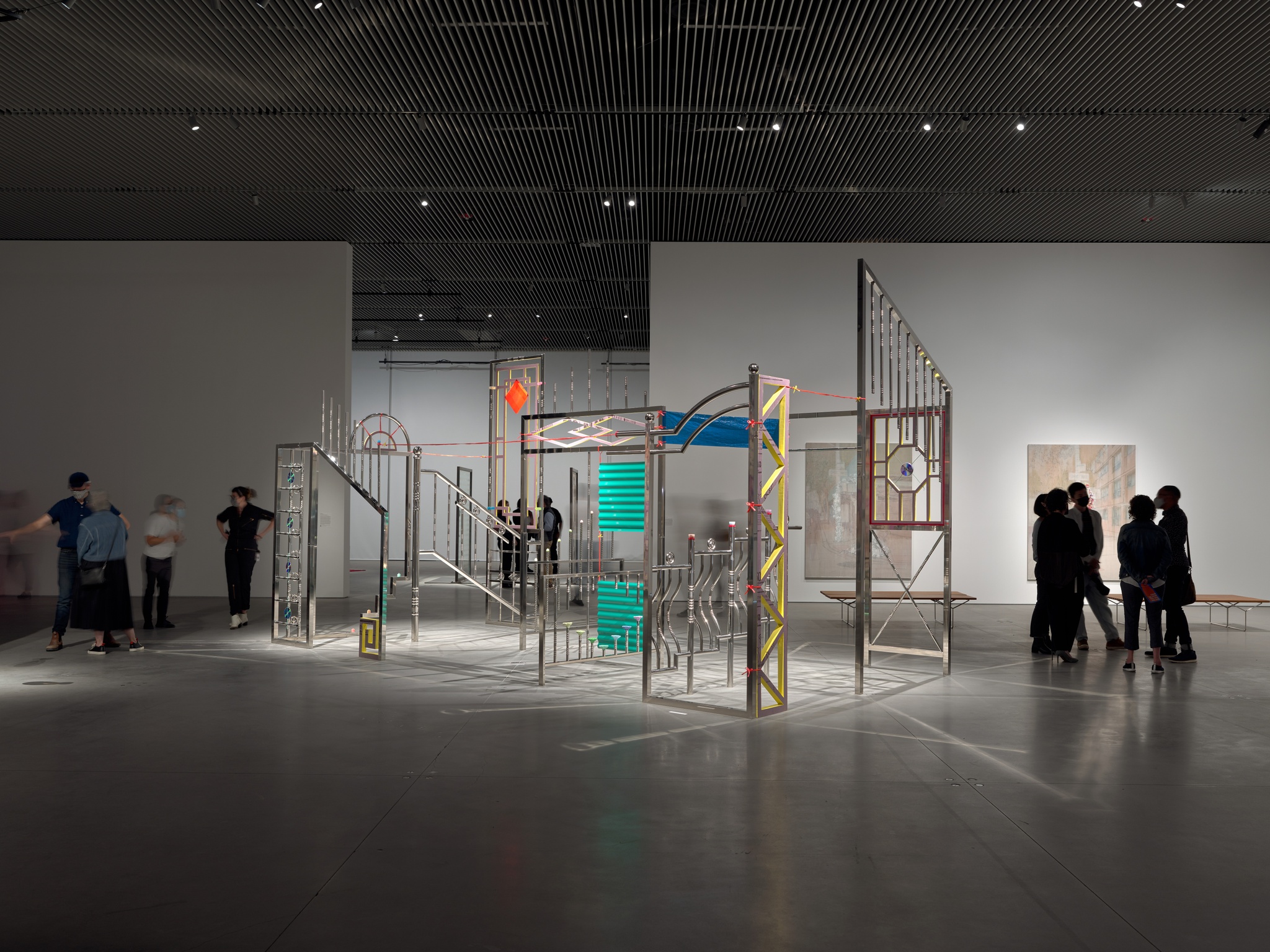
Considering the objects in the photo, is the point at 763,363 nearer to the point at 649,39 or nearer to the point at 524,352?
the point at 649,39

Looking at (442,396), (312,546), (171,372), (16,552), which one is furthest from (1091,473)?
(16,552)

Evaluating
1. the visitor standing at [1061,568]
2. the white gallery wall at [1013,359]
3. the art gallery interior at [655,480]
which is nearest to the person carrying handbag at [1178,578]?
the art gallery interior at [655,480]

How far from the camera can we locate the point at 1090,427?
520 inches

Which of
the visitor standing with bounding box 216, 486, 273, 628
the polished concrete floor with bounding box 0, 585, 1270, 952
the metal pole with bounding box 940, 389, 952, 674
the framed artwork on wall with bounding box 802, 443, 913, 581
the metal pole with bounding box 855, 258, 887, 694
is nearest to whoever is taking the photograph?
the polished concrete floor with bounding box 0, 585, 1270, 952

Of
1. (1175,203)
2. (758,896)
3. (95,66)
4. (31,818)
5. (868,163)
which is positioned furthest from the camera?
(1175,203)

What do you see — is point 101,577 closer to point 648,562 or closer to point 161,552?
point 161,552

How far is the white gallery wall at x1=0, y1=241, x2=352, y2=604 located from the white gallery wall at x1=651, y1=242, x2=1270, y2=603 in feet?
16.3

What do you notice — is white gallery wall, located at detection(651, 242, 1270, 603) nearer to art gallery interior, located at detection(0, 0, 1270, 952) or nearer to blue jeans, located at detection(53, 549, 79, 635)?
art gallery interior, located at detection(0, 0, 1270, 952)

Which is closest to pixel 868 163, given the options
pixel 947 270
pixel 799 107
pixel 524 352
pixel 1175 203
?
pixel 799 107

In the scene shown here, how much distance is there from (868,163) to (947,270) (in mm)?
3328

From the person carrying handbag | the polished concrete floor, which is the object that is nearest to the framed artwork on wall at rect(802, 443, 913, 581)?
the person carrying handbag

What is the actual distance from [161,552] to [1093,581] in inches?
371

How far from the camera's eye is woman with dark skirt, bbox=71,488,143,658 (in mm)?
8508

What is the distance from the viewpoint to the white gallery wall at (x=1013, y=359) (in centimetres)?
1313
